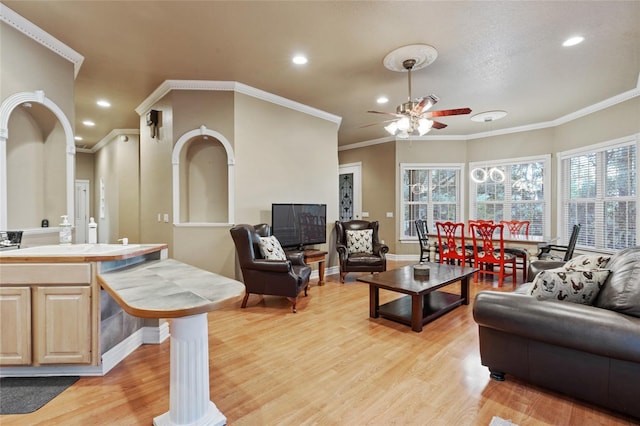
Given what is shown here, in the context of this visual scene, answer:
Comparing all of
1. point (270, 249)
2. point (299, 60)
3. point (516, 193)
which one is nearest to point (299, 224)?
point (270, 249)

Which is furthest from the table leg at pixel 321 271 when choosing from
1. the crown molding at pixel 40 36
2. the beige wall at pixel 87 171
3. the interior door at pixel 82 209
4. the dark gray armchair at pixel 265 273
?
the interior door at pixel 82 209

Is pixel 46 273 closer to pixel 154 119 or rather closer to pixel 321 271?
pixel 154 119

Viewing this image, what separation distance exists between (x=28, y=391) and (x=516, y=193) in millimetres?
8074

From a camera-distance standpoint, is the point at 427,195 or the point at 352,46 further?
the point at 427,195

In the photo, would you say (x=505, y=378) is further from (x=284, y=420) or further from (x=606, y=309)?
(x=284, y=420)

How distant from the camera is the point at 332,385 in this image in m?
2.17

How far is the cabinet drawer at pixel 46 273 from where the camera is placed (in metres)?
2.15

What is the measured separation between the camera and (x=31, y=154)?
133 inches

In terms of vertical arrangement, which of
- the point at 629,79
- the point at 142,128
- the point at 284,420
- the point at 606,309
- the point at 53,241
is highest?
the point at 629,79

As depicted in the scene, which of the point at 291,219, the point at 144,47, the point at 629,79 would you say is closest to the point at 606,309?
the point at 291,219

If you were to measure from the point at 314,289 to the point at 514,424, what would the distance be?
3224mm

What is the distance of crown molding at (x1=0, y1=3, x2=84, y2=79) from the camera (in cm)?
281

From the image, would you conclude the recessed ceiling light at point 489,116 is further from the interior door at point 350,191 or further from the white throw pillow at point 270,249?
the white throw pillow at point 270,249

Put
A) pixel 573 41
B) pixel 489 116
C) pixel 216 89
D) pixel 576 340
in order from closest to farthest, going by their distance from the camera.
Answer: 1. pixel 576 340
2. pixel 573 41
3. pixel 216 89
4. pixel 489 116
